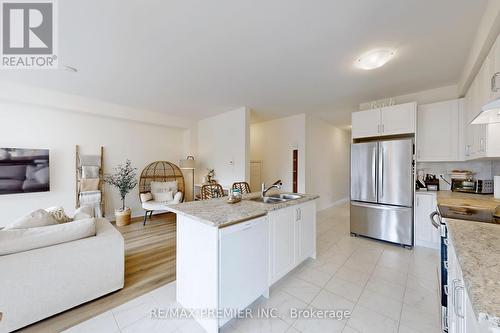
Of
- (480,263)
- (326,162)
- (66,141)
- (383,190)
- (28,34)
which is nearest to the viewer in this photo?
(480,263)

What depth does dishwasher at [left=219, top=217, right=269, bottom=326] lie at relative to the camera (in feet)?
4.73

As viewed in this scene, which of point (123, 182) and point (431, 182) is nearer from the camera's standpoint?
point (431, 182)

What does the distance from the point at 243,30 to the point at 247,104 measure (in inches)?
87.5

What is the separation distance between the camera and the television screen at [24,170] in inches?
125

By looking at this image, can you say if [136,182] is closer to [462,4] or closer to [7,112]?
[7,112]

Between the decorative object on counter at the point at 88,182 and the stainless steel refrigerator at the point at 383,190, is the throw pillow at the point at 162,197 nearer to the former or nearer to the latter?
the decorative object on counter at the point at 88,182

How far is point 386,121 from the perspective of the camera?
320 centimetres

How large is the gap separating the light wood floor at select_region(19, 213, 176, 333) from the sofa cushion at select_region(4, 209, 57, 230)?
809 millimetres

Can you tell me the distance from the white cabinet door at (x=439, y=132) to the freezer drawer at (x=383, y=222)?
100cm

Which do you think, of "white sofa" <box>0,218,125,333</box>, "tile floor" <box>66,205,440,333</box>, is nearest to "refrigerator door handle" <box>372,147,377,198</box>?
"tile floor" <box>66,205,440,333</box>

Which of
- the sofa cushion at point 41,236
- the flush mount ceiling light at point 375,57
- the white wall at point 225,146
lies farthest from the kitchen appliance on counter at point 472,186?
the sofa cushion at point 41,236

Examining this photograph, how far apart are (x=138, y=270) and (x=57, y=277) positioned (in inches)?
33.6

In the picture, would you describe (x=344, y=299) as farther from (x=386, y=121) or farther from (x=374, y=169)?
(x=386, y=121)

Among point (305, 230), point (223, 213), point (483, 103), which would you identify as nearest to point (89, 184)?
point (223, 213)
